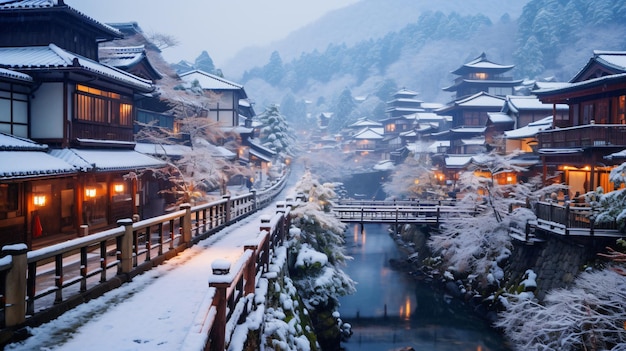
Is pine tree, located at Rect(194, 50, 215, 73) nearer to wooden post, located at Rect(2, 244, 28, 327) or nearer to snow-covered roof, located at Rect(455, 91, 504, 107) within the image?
snow-covered roof, located at Rect(455, 91, 504, 107)

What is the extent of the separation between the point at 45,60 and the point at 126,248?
11.2 meters

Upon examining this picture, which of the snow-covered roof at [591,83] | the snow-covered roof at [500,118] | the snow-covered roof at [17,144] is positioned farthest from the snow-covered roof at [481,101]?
the snow-covered roof at [17,144]

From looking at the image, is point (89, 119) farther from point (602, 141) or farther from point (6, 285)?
point (602, 141)

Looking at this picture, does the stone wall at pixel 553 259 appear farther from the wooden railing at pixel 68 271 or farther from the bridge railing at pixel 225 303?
the wooden railing at pixel 68 271

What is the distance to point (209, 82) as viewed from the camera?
1719 inches

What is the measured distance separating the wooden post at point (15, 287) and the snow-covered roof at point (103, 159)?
34.4ft

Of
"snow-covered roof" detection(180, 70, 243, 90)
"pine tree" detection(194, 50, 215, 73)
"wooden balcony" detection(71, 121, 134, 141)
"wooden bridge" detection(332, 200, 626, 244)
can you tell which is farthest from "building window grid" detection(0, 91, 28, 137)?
"pine tree" detection(194, 50, 215, 73)

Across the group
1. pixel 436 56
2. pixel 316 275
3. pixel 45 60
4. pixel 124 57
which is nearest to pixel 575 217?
pixel 316 275

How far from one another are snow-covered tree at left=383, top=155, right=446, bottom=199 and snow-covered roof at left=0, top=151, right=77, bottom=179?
33062mm

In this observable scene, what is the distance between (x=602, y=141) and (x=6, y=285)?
25.6 meters

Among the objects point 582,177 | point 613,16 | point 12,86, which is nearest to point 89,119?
point 12,86

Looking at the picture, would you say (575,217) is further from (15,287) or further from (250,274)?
(15,287)

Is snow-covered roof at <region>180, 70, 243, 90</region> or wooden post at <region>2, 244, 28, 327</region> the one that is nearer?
wooden post at <region>2, 244, 28, 327</region>

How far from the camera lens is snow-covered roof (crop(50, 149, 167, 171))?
1684 cm
